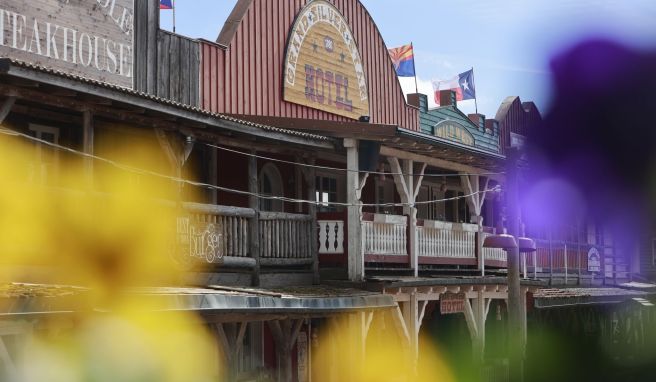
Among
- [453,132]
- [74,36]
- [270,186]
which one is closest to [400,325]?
[270,186]

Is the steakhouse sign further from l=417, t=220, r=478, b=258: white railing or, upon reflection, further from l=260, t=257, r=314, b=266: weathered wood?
l=417, t=220, r=478, b=258: white railing

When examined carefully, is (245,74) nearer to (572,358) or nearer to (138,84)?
(138,84)

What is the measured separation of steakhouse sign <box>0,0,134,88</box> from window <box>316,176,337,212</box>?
5.36 m

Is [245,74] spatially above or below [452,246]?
above

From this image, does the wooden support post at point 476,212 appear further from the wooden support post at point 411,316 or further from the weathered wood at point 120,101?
the weathered wood at point 120,101

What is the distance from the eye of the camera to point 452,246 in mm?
20641

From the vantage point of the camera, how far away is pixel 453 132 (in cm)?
2895

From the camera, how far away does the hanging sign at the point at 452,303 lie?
19.9 meters

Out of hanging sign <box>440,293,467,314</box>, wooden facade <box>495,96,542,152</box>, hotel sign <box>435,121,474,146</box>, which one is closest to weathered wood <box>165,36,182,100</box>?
hanging sign <box>440,293,467,314</box>

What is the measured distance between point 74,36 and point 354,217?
541cm

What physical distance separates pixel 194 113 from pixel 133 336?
3591 millimetres

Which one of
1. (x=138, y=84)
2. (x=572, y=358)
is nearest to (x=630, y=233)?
(x=572, y=358)

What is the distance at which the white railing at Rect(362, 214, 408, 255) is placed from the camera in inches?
691

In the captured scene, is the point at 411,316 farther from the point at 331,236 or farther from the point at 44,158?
the point at 44,158
